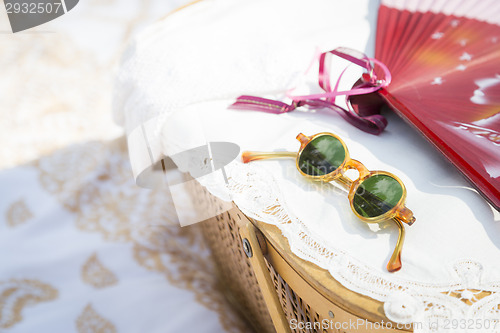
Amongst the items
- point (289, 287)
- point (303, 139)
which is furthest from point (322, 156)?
point (289, 287)

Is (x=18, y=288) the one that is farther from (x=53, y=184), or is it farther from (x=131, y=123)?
(x=131, y=123)

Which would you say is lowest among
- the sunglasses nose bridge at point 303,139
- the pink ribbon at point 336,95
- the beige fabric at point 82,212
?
the beige fabric at point 82,212

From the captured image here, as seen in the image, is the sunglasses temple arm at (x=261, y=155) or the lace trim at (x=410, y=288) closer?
the lace trim at (x=410, y=288)

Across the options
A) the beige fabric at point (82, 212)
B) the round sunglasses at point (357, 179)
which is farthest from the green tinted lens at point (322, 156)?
the beige fabric at point (82, 212)

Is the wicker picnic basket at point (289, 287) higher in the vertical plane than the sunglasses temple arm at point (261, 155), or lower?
lower

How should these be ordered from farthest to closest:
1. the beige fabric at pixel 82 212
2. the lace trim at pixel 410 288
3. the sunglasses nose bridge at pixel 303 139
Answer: the beige fabric at pixel 82 212 → the sunglasses nose bridge at pixel 303 139 → the lace trim at pixel 410 288

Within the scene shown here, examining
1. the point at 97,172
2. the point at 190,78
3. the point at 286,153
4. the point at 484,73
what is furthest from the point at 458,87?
the point at 97,172

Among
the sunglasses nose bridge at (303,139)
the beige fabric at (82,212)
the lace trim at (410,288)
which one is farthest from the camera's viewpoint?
the beige fabric at (82,212)

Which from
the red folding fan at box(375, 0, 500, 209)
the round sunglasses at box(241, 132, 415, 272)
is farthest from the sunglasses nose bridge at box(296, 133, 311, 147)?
the red folding fan at box(375, 0, 500, 209)

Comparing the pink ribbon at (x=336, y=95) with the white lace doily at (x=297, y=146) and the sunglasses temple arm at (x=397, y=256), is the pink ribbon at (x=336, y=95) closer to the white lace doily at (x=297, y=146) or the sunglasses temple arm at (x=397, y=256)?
the white lace doily at (x=297, y=146)
